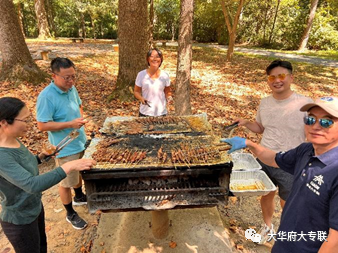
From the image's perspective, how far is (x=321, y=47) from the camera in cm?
2117

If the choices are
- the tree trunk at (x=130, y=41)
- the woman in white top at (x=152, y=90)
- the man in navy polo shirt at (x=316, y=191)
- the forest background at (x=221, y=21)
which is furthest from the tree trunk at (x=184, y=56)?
the forest background at (x=221, y=21)

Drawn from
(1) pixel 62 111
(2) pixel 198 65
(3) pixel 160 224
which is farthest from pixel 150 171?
(2) pixel 198 65

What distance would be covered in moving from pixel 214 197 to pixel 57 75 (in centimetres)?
236

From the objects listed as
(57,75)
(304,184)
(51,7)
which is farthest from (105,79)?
(51,7)

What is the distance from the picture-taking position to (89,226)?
11.7ft

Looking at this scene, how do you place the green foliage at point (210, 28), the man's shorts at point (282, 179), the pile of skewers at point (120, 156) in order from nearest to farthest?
the pile of skewers at point (120, 156)
the man's shorts at point (282, 179)
the green foliage at point (210, 28)

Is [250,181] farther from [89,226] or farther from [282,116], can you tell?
[89,226]

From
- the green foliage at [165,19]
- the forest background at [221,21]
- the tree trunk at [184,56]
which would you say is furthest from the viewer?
the green foliage at [165,19]

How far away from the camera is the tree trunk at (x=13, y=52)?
6.87 meters

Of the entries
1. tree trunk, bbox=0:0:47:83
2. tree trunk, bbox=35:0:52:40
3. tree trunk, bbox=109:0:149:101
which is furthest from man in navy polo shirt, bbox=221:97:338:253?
tree trunk, bbox=35:0:52:40

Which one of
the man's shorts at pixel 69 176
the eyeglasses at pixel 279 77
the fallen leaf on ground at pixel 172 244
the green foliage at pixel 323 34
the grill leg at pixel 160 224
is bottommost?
the fallen leaf on ground at pixel 172 244

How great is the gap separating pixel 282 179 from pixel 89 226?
2964 mm

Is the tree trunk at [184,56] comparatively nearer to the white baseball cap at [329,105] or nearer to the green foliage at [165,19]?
the white baseball cap at [329,105]

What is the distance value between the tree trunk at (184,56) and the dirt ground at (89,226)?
2.51 m
